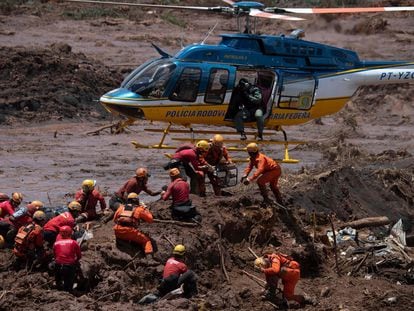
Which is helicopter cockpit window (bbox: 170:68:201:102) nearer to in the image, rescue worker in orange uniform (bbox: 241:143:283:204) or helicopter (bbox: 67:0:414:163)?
helicopter (bbox: 67:0:414:163)

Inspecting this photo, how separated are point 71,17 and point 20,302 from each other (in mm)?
30762

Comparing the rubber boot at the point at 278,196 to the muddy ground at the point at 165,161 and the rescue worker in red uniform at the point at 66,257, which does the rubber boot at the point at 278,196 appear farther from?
the rescue worker in red uniform at the point at 66,257

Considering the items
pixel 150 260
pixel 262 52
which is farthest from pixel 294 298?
pixel 262 52

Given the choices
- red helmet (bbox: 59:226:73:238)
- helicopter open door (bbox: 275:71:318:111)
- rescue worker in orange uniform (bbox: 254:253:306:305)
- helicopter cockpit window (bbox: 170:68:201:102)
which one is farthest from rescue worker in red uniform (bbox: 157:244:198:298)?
helicopter open door (bbox: 275:71:318:111)

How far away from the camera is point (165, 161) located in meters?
30.5

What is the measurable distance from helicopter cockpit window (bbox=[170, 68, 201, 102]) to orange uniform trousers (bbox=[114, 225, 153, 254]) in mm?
5564

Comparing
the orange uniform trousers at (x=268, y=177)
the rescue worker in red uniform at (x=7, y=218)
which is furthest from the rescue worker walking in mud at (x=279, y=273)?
the rescue worker in red uniform at (x=7, y=218)

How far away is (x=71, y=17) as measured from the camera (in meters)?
46.3

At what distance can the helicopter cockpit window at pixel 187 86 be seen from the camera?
23.2m

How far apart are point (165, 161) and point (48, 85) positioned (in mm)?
6933

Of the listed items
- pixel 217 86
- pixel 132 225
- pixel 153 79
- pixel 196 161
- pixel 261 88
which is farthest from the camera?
pixel 261 88

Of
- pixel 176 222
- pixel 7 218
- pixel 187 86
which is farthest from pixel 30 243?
pixel 187 86

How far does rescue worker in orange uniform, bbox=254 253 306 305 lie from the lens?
1819 centimetres

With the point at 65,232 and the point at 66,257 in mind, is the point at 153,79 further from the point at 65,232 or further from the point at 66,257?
the point at 66,257
